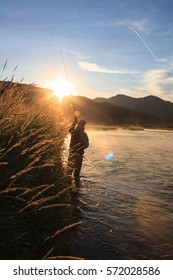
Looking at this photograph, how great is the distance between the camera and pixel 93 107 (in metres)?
174

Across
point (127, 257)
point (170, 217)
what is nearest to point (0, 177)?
point (127, 257)

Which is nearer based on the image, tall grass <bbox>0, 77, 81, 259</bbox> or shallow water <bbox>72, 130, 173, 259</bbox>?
tall grass <bbox>0, 77, 81, 259</bbox>

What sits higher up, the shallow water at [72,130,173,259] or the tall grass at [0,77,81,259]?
the tall grass at [0,77,81,259]

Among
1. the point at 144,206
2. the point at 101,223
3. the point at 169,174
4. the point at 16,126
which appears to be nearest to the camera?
the point at 16,126

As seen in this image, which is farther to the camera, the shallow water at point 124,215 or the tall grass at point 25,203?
the shallow water at point 124,215

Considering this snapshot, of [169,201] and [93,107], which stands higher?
[93,107]

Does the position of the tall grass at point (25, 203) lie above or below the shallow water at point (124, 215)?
above

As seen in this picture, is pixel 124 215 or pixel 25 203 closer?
pixel 25 203

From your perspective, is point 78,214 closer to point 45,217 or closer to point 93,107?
point 45,217

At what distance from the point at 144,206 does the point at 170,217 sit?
43.6 inches

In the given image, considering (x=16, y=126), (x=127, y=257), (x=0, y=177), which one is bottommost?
(x=127, y=257)

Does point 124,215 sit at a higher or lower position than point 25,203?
lower
